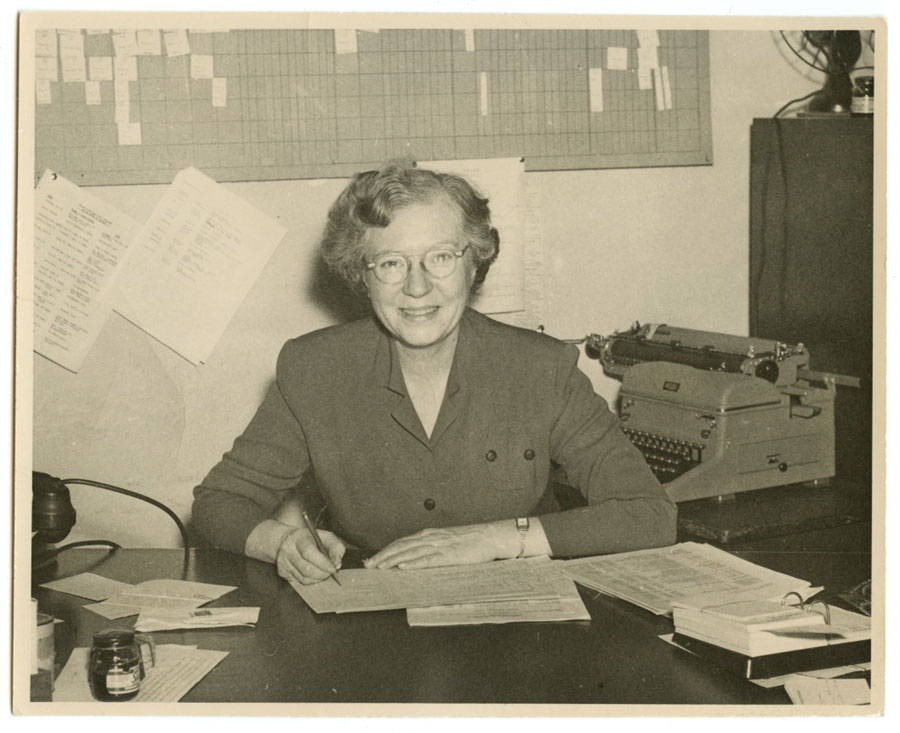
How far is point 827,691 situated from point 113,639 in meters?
0.97

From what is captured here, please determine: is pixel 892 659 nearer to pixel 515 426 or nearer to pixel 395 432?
pixel 515 426

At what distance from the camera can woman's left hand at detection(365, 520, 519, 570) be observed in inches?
73.5

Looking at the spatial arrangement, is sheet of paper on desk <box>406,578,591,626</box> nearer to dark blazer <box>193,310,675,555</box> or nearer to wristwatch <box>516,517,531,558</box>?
wristwatch <box>516,517,531,558</box>

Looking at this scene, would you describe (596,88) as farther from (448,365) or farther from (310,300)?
(448,365)

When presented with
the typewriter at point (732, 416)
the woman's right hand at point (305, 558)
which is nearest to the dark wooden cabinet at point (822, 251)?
the typewriter at point (732, 416)

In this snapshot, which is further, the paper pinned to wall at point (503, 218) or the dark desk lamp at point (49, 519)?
the paper pinned to wall at point (503, 218)

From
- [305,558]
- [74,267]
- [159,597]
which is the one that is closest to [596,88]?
[74,267]

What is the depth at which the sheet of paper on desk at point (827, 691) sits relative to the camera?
4.70 ft

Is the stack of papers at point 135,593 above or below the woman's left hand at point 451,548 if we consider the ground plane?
below

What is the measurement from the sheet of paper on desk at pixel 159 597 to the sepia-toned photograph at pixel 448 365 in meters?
0.01

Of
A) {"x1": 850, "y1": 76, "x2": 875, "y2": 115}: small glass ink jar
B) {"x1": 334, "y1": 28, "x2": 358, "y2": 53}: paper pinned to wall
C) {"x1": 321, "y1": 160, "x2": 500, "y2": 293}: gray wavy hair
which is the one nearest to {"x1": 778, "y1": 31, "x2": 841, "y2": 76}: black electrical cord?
{"x1": 850, "y1": 76, "x2": 875, "y2": 115}: small glass ink jar

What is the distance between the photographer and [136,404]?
121 inches

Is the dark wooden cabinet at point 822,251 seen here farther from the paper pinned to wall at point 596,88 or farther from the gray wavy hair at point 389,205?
the gray wavy hair at point 389,205

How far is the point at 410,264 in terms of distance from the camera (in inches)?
88.0
